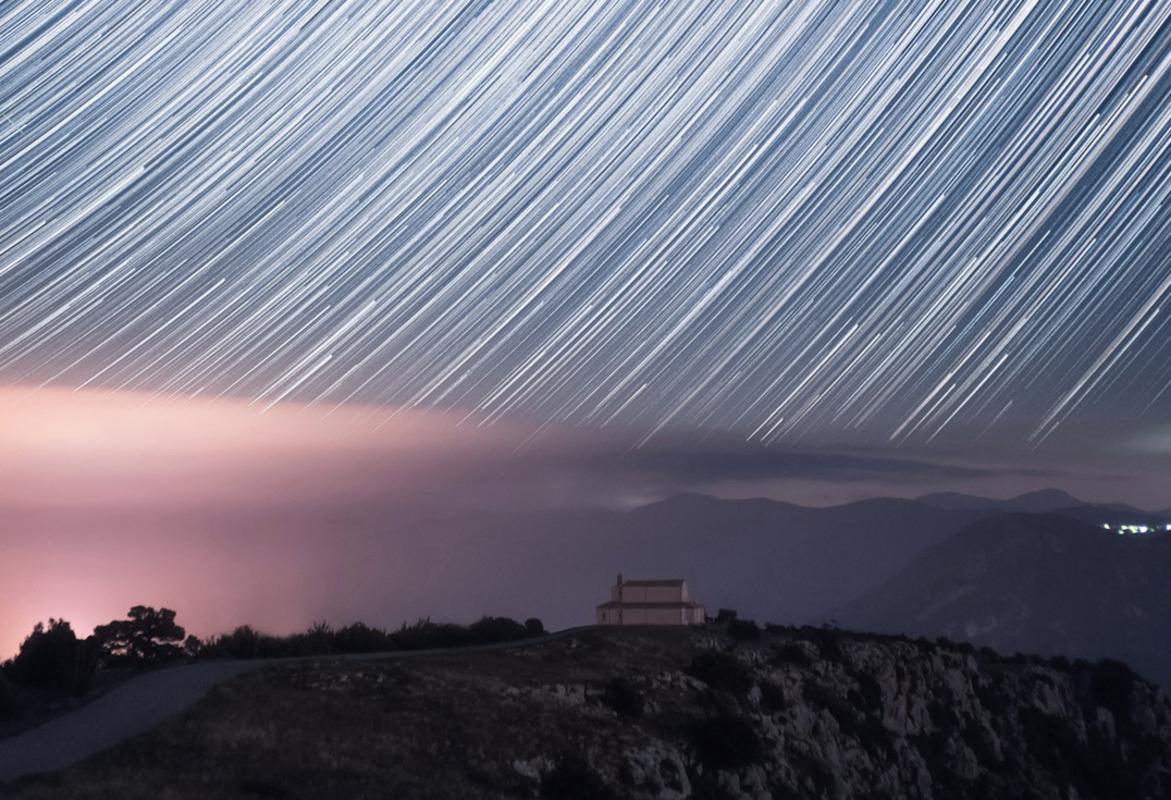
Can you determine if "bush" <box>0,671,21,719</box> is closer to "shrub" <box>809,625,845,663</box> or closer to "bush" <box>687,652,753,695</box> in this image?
"bush" <box>687,652,753,695</box>

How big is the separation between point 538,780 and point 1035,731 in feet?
126

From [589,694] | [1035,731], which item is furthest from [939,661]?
[589,694]

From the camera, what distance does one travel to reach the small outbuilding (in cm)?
5206

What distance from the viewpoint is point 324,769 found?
75.6ft

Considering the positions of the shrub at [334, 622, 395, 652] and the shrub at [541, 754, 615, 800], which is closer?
the shrub at [541, 754, 615, 800]

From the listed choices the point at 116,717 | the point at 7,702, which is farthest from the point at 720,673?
the point at 7,702

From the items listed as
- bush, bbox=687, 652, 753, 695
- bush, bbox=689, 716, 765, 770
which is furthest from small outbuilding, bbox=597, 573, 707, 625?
bush, bbox=689, 716, 765, 770

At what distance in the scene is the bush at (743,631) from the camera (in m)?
50.4

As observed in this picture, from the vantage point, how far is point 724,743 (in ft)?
105

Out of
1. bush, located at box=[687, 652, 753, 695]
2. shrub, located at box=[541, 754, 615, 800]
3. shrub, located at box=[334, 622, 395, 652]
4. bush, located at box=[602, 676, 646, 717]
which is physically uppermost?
shrub, located at box=[334, 622, 395, 652]

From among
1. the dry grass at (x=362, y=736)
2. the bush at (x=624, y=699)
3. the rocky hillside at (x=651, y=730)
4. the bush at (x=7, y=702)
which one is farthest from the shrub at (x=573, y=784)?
the bush at (x=7, y=702)

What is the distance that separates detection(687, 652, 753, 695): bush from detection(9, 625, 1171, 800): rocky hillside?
0.09 metres

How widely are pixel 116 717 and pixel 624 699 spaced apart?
1425cm

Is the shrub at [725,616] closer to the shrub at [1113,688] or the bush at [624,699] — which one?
the shrub at [1113,688]
